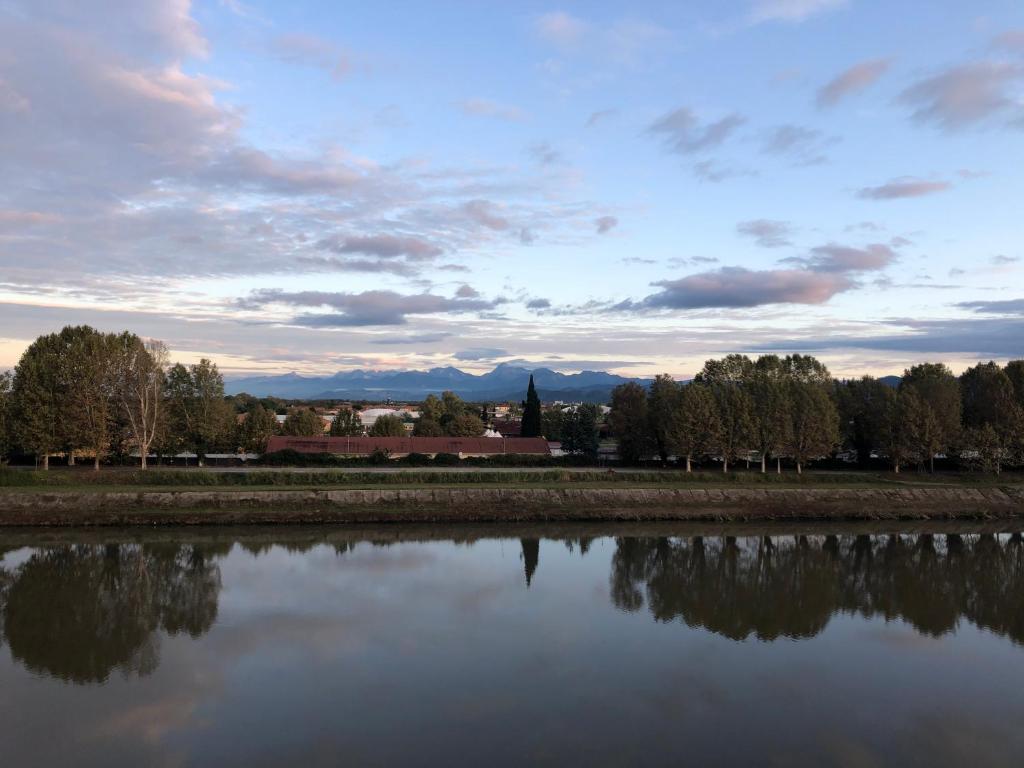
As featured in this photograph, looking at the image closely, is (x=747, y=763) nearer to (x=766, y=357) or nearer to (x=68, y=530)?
(x=68, y=530)

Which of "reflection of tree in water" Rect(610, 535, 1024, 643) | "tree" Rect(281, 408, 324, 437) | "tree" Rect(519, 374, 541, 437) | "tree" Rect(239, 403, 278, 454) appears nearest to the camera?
"reflection of tree in water" Rect(610, 535, 1024, 643)

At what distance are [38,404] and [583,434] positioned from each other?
3631 centimetres

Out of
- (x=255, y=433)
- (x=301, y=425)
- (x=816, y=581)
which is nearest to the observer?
(x=816, y=581)

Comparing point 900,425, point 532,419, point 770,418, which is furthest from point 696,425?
point 532,419

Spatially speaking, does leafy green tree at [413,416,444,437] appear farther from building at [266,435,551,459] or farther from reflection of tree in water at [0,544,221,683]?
reflection of tree in water at [0,544,221,683]

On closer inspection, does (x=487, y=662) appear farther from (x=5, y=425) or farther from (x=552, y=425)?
(x=552, y=425)

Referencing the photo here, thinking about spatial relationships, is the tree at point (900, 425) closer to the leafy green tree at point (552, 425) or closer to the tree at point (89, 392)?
the leafy green tree at point (552, 425)

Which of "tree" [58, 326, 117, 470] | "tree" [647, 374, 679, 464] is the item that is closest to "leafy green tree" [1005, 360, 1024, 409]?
"tree" [647, 374, 679, 464]

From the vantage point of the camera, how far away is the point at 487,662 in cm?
1523

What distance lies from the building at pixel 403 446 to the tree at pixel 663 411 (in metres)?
8.62

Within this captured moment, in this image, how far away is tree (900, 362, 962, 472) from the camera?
4238 centimetres

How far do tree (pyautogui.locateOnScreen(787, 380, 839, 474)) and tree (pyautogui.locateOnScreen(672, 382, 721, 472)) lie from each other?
479 cm

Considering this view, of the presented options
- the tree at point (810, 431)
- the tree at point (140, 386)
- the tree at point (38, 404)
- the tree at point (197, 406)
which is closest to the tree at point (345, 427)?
the tree at point (197, 406)

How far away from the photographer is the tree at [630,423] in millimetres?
48500
